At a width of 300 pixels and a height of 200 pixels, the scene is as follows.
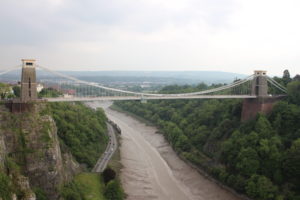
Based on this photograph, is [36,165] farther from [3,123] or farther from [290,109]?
[290,109]

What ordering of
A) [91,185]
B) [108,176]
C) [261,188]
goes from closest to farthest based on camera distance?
[261,188], [91,185], [108,176]

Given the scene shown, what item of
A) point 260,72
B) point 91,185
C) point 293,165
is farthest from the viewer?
point 260,72

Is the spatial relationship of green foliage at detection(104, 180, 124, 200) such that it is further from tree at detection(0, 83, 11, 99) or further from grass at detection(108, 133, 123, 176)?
tree at detection(0, 83, 11, 99)

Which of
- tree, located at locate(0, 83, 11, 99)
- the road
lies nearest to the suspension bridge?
tree, located at locate(0, 83, 11, 99)

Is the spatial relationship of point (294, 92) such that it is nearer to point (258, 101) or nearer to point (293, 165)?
point (258, 101)

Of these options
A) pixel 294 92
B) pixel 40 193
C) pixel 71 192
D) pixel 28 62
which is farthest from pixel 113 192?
pixel 294 92

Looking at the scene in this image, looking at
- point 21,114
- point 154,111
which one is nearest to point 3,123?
point 21,114
